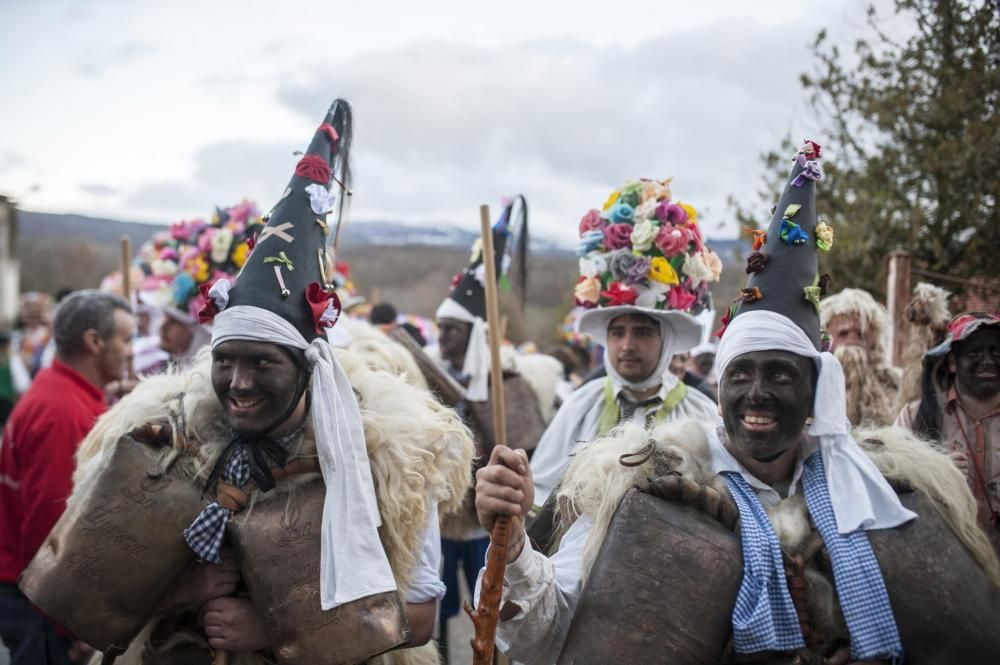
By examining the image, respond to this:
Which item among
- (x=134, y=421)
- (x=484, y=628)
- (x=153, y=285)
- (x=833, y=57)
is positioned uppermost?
(x=833, y=57)

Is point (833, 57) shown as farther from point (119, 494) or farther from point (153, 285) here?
point (119, 494)

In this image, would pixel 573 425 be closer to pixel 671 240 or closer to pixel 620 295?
pixel 620 295

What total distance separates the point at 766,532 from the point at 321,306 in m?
1.70

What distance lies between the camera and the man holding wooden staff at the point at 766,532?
2361 mm

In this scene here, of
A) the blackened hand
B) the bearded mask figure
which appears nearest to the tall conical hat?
the blackened hand

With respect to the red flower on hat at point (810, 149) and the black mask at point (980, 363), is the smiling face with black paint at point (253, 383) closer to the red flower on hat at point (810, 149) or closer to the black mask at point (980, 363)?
the red flower on hat at point (810, 149)

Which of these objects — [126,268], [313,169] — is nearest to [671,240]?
[313,169]

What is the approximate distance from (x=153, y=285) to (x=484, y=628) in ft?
15.2

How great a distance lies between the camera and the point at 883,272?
6.43 metres

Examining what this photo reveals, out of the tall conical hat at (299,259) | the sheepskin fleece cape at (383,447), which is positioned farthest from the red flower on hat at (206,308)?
the sheepskin fleece cape at (383,447)

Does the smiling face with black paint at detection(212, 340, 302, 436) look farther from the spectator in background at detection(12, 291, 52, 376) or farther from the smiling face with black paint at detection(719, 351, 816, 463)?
the spectator in background at detection(12, 291, 52, 376)

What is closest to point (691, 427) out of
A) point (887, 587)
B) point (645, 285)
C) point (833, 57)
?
point (887, 587)

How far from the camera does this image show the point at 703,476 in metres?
2.67

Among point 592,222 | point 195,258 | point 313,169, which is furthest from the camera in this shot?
point 195,258
